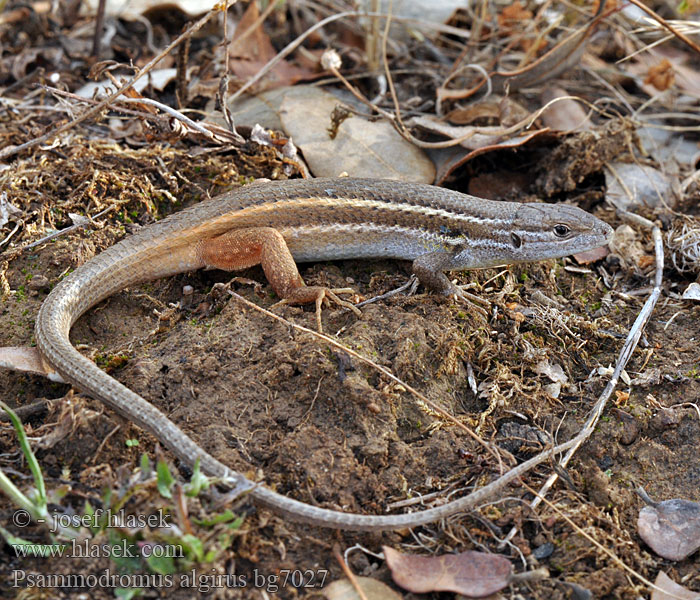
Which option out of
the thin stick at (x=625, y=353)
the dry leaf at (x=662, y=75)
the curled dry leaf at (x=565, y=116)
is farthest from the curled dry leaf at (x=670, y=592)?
the dry leaf at (x=662, y=75)

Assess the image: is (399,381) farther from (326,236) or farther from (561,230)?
(561,230)

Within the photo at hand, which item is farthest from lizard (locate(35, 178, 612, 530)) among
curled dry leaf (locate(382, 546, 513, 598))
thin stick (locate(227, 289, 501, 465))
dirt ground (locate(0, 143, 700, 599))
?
curled dry leaf (locate(382, 546, 513, 598))

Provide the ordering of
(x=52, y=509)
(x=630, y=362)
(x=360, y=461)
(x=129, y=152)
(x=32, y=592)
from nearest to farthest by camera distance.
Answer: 1. (x=32, y=592)
2. (x=52, y=509)
3. (x=360, y=461)
4. (x=630, y=362)
5. (x=129, y=152)

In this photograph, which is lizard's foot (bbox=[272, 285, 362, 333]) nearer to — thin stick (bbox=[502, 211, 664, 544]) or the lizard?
the lizard

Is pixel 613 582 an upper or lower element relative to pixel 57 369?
lower

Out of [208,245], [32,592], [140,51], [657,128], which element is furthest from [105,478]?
[657,128]

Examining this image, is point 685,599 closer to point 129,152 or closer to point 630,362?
point 630,362

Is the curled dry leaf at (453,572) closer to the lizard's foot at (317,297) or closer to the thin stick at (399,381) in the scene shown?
the thin stick at (399,381)
